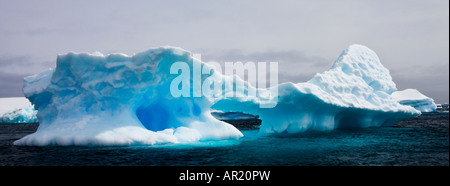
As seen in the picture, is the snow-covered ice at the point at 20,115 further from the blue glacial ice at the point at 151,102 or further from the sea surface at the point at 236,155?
the sea surface at the point at 236,155

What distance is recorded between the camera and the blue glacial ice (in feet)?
43.6

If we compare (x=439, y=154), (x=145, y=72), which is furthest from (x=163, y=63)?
(x=439, y=154)

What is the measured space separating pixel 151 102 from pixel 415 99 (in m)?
46.1

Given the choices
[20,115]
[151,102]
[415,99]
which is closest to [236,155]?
[151,102]

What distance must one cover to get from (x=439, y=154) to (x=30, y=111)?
148 feet

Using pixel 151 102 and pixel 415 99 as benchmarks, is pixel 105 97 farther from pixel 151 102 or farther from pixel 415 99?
pixel 415 99

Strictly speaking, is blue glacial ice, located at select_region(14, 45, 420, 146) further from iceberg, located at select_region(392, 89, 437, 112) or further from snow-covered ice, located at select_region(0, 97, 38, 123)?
iceberg, located at select_region(392, 89, 437, 112)

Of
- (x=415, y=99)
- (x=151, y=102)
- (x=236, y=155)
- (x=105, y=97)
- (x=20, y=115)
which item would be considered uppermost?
(x=415, y=99)

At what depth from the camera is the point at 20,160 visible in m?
10.1

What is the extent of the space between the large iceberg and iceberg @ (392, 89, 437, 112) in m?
31.3

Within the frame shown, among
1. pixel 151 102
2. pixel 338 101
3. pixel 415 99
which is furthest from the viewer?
pixel 415 99

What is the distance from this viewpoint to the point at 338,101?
58.0 ft

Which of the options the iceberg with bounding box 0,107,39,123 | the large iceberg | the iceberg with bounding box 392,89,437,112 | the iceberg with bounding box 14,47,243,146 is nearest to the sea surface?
the iceberg with bounding box 14,47,243,146
